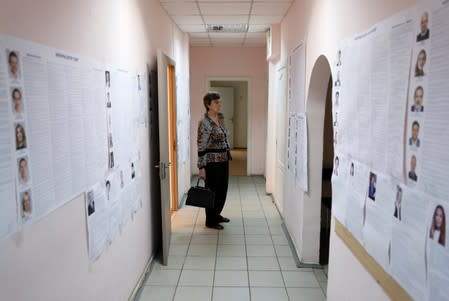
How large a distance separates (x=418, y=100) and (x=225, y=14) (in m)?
3.72

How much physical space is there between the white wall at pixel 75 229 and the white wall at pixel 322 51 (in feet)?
4.57

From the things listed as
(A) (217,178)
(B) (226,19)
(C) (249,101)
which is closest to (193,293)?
(A) (217,178)

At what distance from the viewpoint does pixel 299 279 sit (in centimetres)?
319

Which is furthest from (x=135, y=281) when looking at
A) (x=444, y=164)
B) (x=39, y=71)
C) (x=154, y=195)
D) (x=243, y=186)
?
(x=243, y=186)

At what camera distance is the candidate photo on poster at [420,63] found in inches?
46.1

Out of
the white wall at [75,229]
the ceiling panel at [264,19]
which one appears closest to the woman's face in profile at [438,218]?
the white wall at [75,229]

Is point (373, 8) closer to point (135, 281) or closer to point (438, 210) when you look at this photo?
point (438, 210)

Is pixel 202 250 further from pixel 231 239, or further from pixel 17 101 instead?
pixel 17 101

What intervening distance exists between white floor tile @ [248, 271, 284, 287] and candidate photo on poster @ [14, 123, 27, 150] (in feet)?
7.74

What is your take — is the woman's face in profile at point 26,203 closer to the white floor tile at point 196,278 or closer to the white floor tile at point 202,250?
the white floor tile at point 196,278

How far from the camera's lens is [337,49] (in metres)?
2.16

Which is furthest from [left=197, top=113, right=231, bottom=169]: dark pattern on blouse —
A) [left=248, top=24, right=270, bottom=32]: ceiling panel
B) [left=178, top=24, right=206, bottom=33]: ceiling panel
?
[left=248, top=24, right=270, bottom=32]: ceiling panel

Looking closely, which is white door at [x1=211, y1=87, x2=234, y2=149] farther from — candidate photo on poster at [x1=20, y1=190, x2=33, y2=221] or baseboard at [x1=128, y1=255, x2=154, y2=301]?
candidate photo on poster at [x1=20, y1=190, x2=33, y2=221]

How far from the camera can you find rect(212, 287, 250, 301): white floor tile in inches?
113
